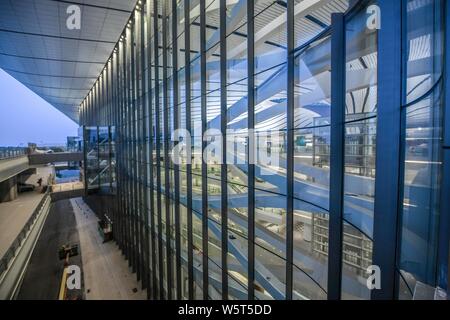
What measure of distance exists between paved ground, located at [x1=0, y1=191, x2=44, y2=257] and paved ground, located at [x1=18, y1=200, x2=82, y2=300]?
3.34 m

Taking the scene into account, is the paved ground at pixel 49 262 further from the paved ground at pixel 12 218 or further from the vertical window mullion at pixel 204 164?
the vertical window mullion at pixel 204 164

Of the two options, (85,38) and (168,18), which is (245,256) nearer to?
(168,18)

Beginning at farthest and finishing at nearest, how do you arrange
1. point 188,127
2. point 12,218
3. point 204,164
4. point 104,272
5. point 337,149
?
point 104,272, point 12,218, point 188,127, point 204,164, point 337,149

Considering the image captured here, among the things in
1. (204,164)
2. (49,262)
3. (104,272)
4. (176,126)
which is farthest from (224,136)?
(49,262)

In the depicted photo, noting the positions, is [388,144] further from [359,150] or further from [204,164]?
[204,164]

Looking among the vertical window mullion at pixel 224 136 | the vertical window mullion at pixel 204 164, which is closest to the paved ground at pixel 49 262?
the vertical window mullion at pixel 204 164

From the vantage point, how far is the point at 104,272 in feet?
49.3

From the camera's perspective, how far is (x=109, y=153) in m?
21.3

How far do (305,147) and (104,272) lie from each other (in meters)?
15.9

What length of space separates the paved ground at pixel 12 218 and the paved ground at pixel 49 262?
3339mm

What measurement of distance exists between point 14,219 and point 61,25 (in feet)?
39.3

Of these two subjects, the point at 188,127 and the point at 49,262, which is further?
the point at 49,262

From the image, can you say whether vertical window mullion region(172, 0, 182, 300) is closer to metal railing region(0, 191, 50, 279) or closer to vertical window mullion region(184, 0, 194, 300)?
vertical window mullion region(184, 0, 194, 300)
